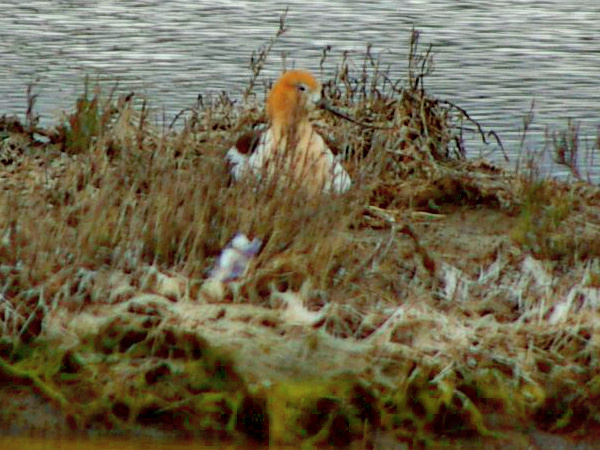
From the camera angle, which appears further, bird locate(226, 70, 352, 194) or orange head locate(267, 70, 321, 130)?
orange head locate(267, 70, 321, 130)

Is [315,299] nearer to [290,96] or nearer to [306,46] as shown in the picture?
[290,96]

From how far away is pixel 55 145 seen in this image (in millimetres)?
8336

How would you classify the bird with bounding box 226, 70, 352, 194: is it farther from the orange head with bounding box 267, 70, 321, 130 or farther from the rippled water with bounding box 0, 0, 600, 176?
the rippled water with bounding box 0, 0, 600, 176

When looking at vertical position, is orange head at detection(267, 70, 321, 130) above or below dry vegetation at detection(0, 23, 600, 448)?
above

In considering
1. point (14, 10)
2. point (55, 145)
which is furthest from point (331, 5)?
point (55, 145)

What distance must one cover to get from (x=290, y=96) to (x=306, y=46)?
171 inches

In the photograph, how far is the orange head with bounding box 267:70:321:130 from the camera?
319 inches

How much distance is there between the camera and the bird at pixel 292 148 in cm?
712

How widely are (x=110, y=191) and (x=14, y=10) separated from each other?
7.65 m

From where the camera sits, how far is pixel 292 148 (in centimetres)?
725

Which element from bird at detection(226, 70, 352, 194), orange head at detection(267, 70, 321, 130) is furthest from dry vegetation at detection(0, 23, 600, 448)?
orange head at detection(267, 70, 321, 130)

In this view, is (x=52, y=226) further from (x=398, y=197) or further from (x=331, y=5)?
(x=331, y=5)

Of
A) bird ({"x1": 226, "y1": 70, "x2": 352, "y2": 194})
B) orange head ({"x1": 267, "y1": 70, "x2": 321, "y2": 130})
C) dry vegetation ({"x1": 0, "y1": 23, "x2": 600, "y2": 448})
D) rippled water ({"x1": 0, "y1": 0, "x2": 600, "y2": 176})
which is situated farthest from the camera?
rippled water ({"x1": 0, "y1": 0, "x2": 600, "y2": 176})

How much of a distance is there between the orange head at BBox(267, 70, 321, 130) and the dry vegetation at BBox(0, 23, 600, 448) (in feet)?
1.58
